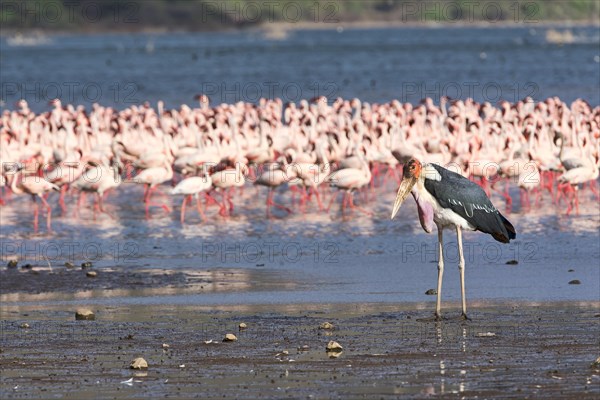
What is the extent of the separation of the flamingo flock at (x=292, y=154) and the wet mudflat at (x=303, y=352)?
6880 mm

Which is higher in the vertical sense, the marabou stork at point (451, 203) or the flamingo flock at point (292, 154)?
the flamingo flock at point (292, 154)

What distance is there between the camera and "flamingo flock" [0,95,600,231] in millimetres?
17422

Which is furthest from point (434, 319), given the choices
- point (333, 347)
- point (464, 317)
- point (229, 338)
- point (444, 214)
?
point (229, 338)

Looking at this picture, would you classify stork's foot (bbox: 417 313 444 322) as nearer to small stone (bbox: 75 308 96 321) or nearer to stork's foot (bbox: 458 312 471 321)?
stork's foot (bbox: 458 312 471 321)

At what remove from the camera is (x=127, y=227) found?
16250 millimetres

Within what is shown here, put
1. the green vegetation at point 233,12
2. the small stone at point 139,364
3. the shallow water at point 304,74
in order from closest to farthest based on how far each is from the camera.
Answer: the small stone at point 139,364
the shallow water at point 304,74
the green vegetation at point 233,12

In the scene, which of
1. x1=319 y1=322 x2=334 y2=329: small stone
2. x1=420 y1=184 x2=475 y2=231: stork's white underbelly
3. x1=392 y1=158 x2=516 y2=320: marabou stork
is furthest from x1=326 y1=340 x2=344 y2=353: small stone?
x1=420 y1=184 x2=475 y2=231: stork's white underbelly

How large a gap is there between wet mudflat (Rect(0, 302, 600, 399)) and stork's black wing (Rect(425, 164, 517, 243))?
0.66 metres

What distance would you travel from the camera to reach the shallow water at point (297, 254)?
11070 millimetres

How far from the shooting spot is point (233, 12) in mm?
158875

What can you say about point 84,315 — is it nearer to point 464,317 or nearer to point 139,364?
point 139,364

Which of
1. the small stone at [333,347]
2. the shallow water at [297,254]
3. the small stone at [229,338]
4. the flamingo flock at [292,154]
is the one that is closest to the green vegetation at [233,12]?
the flamingo flock at [292,154]

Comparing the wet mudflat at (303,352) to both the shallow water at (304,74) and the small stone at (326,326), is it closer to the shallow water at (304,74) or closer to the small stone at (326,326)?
the small stone at (326,326)

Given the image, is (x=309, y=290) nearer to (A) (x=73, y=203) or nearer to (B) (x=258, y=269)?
(B) (x=258, y=269)
